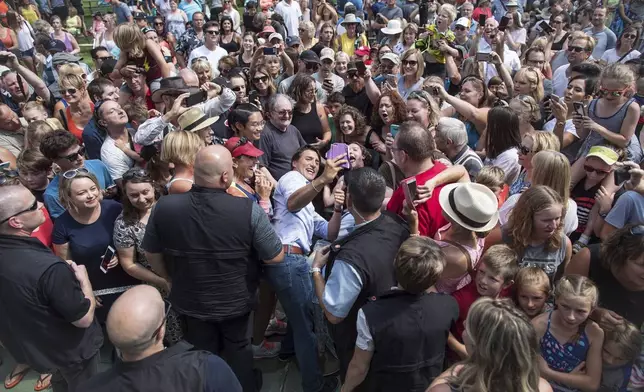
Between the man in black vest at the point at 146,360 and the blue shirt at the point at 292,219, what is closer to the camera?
the man in black vest at the point at 146,360

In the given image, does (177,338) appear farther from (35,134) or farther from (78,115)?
(78,115)

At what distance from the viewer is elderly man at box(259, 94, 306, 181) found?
14.3ft

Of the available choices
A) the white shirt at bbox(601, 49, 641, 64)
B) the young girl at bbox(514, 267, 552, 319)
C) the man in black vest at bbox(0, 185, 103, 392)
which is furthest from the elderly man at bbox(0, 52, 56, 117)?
the white shirt at bbox(601, 49, 641, 64)

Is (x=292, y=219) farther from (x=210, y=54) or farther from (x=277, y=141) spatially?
(x=210, y=54)

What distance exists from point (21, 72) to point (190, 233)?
4.44m

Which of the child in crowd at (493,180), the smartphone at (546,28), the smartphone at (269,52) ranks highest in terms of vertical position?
the smartphone at (269,52)

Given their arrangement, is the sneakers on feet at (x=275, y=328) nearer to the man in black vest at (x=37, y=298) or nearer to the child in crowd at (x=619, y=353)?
the man in black vest at (x=37, y=298)

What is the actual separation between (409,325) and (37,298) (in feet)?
6.23

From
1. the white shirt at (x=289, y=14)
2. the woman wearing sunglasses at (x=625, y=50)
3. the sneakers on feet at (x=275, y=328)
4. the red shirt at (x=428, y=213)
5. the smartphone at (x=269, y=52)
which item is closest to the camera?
the red shirt at (x=428, y=213)

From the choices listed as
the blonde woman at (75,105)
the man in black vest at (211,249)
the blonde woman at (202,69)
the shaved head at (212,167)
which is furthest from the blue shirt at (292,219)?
the blonde woman at (202,69)

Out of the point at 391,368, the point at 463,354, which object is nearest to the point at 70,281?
the point at 391,368

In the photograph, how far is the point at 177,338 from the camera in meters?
2.93

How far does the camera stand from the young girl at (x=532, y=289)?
8.45ft

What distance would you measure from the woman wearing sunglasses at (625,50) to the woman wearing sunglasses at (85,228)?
6.69 meters
